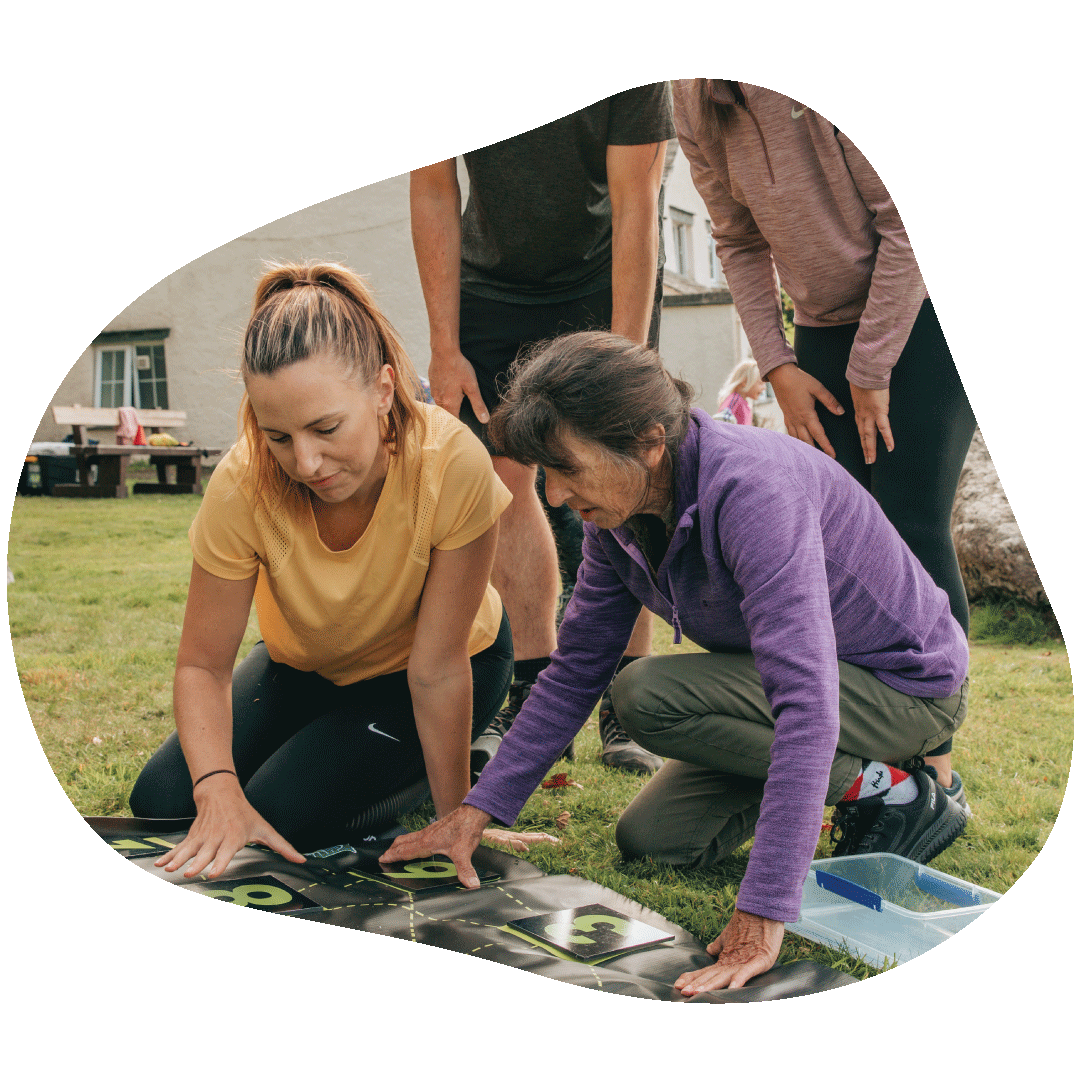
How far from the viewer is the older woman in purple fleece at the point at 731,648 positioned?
1.51 m

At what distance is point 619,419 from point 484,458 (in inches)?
19.3

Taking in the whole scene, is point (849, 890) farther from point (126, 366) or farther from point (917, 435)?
point (126, 366)

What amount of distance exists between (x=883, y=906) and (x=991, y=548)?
1.90m

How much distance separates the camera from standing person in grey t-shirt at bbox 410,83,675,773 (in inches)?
72.8

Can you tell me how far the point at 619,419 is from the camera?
158 cm

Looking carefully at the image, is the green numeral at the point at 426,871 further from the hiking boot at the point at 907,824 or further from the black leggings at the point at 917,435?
the black leggings at the point at 917,435

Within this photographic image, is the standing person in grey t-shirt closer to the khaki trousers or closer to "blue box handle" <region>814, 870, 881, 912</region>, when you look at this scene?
the khaki trousers

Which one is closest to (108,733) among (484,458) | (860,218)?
(484,458)

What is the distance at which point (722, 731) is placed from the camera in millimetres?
1930

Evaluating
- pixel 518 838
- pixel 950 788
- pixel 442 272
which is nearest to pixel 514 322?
pixel 442 272

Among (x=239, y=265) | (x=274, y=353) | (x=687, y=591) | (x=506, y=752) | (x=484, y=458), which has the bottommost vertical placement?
(x=506, y=752)

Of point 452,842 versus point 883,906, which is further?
point 452,842

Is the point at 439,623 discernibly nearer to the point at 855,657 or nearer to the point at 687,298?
the point at 855,657

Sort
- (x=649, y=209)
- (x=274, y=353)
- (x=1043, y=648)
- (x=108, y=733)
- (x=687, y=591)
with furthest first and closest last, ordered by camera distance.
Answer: (x=1043, y=648), (x=108, y=733), (x=649, y=209), (x=687, y=591), (x=274, y=353)
